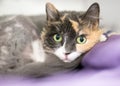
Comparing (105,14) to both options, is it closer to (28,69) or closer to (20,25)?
(20,25)

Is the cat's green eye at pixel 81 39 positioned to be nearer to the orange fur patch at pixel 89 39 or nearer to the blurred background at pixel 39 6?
the orange fur patch at pixel 89 39

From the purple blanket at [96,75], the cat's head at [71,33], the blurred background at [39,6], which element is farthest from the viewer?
the blurred background at [39,6]

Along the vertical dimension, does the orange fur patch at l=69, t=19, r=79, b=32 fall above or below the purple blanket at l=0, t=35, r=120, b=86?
above

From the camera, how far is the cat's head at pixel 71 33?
0.85 meters

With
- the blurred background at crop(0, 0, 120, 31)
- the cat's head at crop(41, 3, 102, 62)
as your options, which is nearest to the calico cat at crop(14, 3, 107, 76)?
the cat's head at crop(41, 3, 102, 62)

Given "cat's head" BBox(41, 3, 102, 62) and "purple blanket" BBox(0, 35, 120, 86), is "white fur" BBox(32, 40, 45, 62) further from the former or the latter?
"purple blanket" BBox(0, 35, 120, 86)

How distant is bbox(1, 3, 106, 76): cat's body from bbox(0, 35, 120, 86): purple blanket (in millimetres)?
35

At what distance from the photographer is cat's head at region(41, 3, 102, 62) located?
0.85 meters

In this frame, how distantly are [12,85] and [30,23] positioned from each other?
31 centimetres

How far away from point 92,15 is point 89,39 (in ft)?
0.24

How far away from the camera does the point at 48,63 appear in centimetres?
83

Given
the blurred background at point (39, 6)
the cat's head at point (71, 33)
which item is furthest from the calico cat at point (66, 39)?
the blurred background at point (39, 6)

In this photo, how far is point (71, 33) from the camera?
2.81 feet

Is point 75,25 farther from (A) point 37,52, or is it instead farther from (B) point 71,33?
(A) point 37,52
